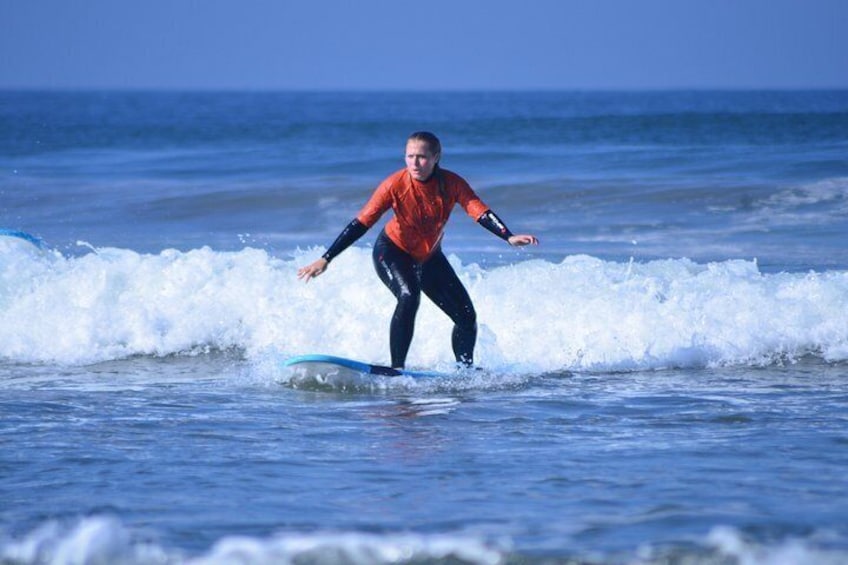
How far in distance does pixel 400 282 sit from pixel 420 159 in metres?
0.78

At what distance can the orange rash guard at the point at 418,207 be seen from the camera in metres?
7.97

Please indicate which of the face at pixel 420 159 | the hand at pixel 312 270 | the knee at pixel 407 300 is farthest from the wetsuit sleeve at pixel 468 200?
the hand at pixel 312 270

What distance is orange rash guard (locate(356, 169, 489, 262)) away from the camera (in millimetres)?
7973

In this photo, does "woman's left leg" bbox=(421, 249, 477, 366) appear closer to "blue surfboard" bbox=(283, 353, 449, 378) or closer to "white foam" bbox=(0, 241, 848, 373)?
"blue surfboard" bbox=(283, 353, 449, 378)

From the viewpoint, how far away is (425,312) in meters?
10.4

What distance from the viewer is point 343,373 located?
818 cm

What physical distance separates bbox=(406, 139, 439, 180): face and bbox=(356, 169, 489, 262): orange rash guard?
0.08 meters

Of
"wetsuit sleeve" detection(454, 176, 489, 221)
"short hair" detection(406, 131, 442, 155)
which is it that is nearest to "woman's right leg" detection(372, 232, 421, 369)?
"wetsuit sleeve" detection(454, 176, 489, 221)

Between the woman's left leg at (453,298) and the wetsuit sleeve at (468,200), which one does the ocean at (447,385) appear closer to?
the woman's left leg at (453,298)

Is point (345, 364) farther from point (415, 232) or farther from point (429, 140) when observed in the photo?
point (429, 140)

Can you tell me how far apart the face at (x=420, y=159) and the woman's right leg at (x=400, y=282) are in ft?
1.66

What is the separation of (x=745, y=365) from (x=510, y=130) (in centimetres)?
2940

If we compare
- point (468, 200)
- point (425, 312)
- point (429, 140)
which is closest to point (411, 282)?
point (468, 200)

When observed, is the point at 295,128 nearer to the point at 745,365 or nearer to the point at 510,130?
the point at 510,130
